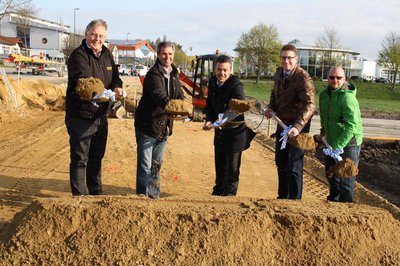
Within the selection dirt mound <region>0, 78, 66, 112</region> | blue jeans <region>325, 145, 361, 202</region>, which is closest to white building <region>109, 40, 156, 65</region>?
dirt mound <region>0, 78, 66, 112</region>

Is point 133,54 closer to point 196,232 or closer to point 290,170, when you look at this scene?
point 290,170

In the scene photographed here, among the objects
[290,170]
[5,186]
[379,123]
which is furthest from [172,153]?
[379,123]

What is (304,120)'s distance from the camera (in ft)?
16.5

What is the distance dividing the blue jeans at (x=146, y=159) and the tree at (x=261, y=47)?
53345 mm

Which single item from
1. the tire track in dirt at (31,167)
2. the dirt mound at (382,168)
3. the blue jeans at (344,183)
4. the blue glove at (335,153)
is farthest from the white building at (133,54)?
the blue glove at (335,153)

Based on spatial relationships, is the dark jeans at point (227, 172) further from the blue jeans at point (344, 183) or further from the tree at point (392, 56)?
the tree at point (392, 56)

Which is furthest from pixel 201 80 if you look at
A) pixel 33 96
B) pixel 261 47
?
pixel 261 47

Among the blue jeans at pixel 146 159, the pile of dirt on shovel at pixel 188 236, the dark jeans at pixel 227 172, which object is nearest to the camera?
the pile of dirt on shovel at pixel 188 236

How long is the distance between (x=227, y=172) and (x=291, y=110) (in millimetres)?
1097

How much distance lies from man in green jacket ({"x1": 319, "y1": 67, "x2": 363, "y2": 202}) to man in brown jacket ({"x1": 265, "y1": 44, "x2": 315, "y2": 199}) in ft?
0.80

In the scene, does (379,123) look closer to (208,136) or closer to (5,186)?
(208,136)

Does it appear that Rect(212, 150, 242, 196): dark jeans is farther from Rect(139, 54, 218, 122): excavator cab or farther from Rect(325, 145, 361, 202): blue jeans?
Rect(139, 54, 218, 122): excavator cab

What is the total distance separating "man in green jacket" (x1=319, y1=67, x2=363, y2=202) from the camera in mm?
5055

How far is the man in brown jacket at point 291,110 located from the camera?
5.07 meters
